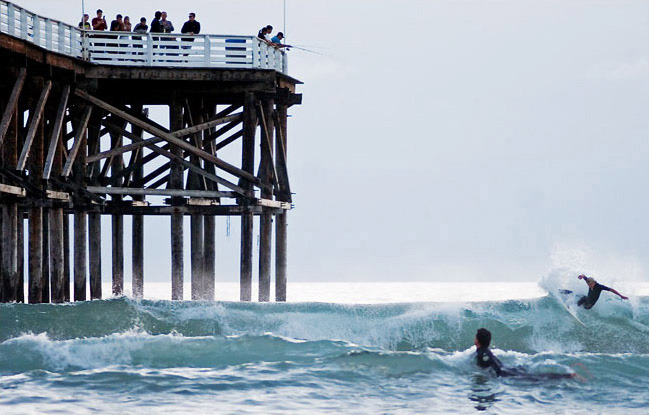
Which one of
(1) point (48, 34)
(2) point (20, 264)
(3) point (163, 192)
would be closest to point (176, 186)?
(3) point (163, 192)

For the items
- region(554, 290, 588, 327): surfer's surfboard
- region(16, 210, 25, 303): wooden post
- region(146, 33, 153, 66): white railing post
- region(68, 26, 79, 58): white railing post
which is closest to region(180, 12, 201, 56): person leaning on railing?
region(146, 33, 153, 66): white railing post

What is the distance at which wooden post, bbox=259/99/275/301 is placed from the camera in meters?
28.5

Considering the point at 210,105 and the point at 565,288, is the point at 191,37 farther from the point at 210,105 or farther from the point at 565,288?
the point at 565,288

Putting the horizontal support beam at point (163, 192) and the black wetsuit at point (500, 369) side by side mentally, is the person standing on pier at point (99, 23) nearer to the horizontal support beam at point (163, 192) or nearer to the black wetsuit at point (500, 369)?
the horizontal support beam at point (163, 192)

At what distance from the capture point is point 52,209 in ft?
84.7

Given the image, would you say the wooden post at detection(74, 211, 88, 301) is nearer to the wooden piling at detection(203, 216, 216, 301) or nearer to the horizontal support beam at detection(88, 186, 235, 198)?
the horizontal support beam at detection(88, 186, 235, 198)

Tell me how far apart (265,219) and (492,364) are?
1140 cm

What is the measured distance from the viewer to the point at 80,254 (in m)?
27.2

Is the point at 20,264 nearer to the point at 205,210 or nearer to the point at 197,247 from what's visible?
the point at 205,210

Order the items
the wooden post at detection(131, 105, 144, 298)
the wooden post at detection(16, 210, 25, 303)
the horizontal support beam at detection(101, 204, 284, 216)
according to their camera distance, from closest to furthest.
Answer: the wooden post at detection(16, 210, 25, 303) < the horizontal support beam at detection(101, 204, 284, 216) < the wooden post at detection(131, 105, 144, 298)

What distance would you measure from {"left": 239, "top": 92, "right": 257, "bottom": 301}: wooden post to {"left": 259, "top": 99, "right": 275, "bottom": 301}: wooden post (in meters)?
0.47

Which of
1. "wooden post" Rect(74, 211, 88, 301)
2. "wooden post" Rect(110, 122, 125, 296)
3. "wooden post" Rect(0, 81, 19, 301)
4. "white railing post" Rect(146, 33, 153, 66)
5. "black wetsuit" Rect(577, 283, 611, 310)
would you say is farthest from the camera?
"wooden post" Rect(110, 122, 125, 296)

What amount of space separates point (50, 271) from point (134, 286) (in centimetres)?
406

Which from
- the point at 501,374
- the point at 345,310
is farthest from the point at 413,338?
the point at 501,374
